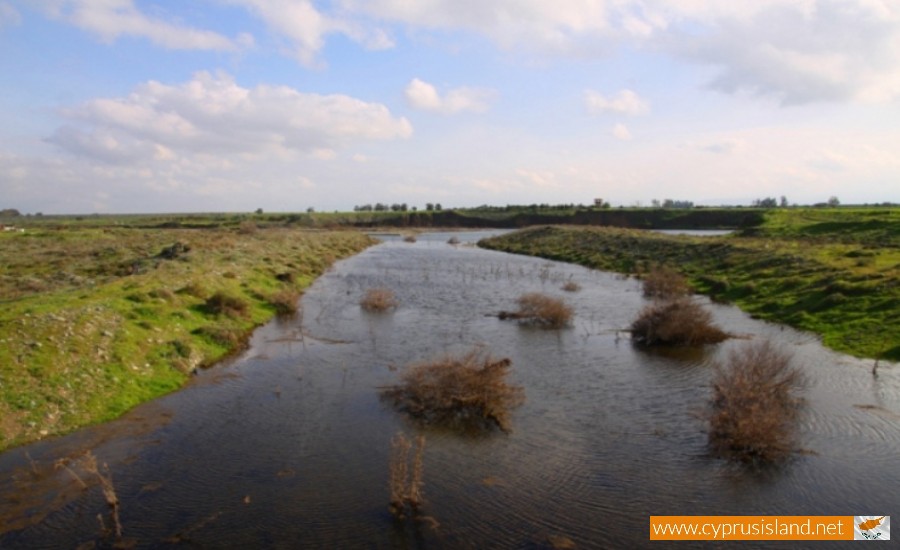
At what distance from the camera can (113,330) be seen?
2044cm

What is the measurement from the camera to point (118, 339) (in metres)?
20.2

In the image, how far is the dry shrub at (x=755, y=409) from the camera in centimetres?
1395

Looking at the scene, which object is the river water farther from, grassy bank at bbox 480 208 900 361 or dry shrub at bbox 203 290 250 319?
dry shrub at bbox 203 290 250 319

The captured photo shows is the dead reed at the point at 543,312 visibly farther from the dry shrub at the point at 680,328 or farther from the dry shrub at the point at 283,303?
the dry shrub at the point at 283,303

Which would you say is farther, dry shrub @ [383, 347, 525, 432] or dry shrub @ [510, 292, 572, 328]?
dry shrub @ [510, 292, 572, 328]

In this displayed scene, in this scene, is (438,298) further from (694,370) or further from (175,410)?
(175,410)

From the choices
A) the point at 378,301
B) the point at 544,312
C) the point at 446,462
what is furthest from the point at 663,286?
the point at 446,462

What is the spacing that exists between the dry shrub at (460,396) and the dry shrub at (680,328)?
966cm

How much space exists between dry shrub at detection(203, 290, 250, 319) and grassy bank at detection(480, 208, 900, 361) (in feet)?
87.5

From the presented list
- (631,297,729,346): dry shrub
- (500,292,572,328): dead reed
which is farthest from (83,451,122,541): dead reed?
(500,292,572,328): dead reed

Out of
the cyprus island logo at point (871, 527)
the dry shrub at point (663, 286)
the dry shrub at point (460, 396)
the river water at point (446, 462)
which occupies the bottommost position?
the cyprus island logo at point (871, 527)

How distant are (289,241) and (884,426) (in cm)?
6053

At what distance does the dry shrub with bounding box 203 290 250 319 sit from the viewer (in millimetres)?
27334

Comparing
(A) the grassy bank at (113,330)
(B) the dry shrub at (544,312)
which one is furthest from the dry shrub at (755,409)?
(A) the grassy bank at (113,330)
